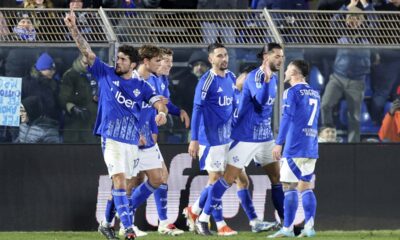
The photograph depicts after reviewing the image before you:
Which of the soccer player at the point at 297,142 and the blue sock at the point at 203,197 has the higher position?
the soccer player at the point at 297,142

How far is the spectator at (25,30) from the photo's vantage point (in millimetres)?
14922

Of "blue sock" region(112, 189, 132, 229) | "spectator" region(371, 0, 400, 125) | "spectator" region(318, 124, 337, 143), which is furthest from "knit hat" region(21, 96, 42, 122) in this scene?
"spectator" region(371, 0, 400, 125)

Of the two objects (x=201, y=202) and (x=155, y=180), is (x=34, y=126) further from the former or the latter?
(x=201, y=202)

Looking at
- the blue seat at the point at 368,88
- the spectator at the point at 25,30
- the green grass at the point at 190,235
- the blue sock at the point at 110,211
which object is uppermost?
the spectator at the point at 25,30

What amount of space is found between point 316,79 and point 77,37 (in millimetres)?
3922

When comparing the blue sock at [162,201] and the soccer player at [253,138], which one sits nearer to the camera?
the soccer player at [253,138]

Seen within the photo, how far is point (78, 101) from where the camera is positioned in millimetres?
15023

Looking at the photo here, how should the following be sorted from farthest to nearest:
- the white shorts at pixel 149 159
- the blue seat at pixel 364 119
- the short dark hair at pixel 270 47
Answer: the blue seat at pixel 364 119 → the short dark hair at pixel 270 47 → the white shorts at pixel 149 159

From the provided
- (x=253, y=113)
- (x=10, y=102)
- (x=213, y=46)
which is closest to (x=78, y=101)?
(x=10, y=102)

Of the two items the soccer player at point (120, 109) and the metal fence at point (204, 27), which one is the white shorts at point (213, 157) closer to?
the metal fence at point (204, 27)

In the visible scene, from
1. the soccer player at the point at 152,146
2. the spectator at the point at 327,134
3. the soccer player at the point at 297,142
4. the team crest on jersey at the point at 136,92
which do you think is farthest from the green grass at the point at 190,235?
the team crest on jersey at the point at 136,92

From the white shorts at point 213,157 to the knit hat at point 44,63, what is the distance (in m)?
2.14

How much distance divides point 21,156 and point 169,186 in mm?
1917

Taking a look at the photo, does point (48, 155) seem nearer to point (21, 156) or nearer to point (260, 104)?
point (21, 156)
